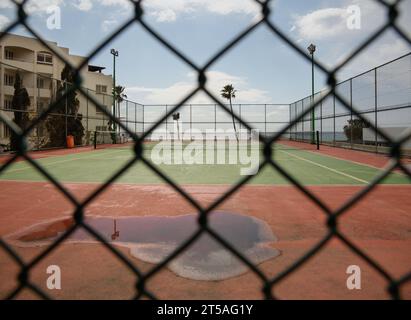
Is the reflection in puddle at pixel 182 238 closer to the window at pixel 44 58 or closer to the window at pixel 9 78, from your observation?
the window at pixel 9 78

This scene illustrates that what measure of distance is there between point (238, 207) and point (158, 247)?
2148mm

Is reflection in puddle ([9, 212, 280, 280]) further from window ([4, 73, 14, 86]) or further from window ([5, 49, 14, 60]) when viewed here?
window ([5, 49, 14, 60])

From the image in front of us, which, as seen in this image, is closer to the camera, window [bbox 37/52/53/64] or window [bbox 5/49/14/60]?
window [bbox 5/49/14/60]

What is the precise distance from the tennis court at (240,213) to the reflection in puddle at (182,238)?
109mm

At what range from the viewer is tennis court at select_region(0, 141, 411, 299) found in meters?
2.71

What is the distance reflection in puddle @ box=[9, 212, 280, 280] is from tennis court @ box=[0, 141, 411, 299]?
0.36 feet

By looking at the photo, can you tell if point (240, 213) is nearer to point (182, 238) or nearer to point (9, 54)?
point (182, 238)

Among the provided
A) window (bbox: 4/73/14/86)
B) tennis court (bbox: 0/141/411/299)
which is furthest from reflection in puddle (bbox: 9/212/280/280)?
window (bbox: 4/73/14/86)

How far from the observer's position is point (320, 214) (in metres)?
5.07

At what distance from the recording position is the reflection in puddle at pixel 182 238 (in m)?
3.18

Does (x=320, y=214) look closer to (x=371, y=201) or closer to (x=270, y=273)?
(x=371, y=201)

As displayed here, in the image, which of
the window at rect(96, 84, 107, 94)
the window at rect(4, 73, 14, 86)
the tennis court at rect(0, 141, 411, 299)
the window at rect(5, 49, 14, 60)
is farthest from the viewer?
the window at rect(96, 84, 107, 94)

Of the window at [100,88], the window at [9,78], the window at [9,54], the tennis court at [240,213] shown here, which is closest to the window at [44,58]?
the window at [9,54]
